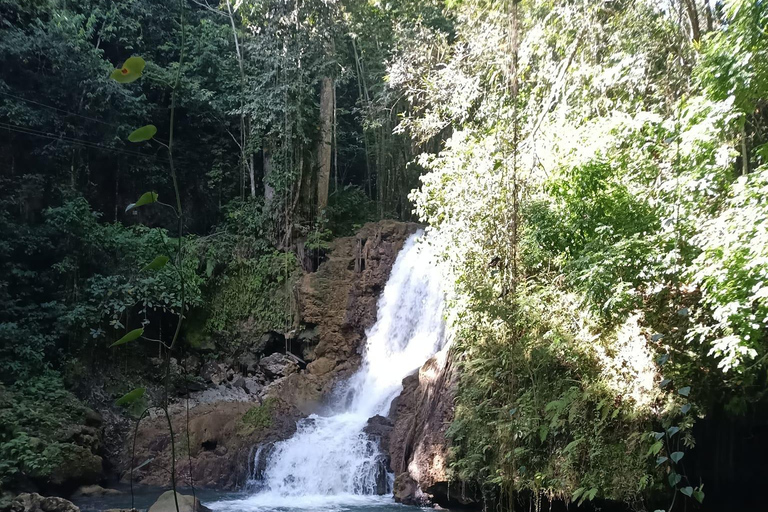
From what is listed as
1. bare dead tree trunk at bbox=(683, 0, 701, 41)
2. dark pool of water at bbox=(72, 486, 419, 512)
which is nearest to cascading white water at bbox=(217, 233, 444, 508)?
dark pool of water at bbox=(72, 486, 419, 512)

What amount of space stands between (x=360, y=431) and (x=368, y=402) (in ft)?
5.06

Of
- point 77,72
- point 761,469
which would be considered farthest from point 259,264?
point 761,469

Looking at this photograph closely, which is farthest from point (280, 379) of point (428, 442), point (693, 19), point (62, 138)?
point (693, 19)

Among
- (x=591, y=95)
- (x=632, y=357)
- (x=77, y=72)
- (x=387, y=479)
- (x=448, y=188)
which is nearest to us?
(x=632, y=357)

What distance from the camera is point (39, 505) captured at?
8.29 metres

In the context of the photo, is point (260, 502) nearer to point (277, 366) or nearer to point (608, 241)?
point (277, 366)

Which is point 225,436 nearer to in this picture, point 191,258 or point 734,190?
point 191,258

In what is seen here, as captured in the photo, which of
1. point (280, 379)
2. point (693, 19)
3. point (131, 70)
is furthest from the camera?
point (280, 379)

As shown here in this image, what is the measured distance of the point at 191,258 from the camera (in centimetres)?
1486

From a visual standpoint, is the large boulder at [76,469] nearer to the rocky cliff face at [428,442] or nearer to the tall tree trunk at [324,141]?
the rocky cliff face at [428,442]

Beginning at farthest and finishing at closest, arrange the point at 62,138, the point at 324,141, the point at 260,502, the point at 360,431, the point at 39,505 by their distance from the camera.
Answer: the point at 324,141, the point at 62,138, the point at 360,431, the point at 260,502, the point at 39,505

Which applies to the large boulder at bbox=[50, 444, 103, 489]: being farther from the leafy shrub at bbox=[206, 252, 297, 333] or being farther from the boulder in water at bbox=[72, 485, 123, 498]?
the leafy shrub at bbox=[206, 252, 297, 333]

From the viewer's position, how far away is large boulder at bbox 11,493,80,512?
8203 mm

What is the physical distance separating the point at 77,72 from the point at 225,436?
347 inches
